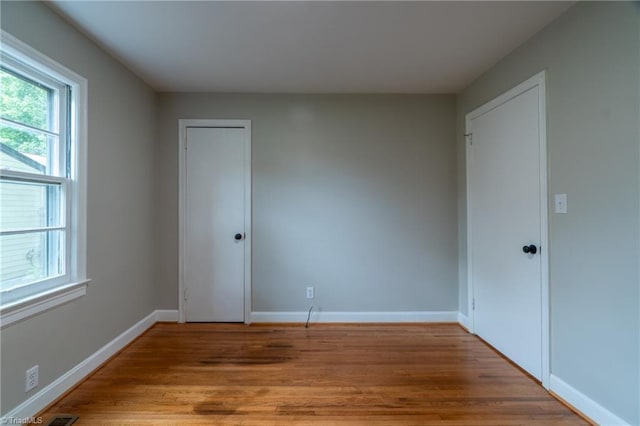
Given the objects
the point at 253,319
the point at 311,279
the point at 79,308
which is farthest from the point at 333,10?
the point at 253,319

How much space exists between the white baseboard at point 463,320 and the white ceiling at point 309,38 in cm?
238

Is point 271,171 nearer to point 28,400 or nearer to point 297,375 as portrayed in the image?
point 297,375

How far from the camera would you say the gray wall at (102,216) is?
1602 mm

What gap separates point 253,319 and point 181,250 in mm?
1072

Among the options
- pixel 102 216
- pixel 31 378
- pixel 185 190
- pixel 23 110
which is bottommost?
pixel 31 378

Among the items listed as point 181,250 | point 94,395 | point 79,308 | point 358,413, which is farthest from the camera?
point 181,250

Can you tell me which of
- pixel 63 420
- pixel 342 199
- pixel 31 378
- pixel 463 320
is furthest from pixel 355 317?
pixel 31 378

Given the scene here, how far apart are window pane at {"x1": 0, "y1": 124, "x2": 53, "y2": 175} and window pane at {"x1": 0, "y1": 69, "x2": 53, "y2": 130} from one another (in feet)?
0.24

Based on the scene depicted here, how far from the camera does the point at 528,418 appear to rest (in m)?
1.67

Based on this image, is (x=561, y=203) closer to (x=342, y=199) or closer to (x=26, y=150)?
(x=342, y=199)

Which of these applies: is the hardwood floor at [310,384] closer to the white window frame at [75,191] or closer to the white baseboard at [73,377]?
the white baseboard at [73,377]

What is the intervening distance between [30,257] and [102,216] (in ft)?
1.84

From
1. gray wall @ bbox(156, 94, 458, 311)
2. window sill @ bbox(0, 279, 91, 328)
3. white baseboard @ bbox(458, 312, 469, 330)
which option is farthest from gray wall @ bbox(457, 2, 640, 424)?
window sill @ bbox(0, 279, 91, 328)

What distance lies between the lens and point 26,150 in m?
1.72
